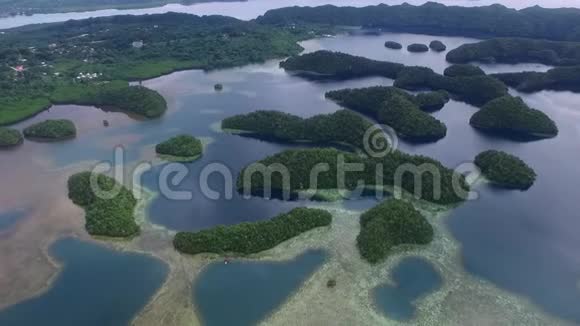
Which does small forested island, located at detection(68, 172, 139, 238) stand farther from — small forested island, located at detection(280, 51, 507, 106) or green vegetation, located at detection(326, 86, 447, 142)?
small forested island, located at detection(280, 51, 507, 106)

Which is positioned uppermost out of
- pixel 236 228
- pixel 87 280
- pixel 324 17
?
pixel 324 17

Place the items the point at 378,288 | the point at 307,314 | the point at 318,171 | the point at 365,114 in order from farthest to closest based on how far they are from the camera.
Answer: the point at 365,114, the point at 318,171, the point at 378,288, the point at 307,314

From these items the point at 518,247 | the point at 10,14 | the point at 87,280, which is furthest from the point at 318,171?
the point at 10,14

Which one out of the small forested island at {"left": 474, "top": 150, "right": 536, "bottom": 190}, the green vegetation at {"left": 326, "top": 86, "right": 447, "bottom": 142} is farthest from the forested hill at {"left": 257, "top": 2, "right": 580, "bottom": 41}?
the small forested island at {"left": 474, "top": 150, "right": 536, "bottom": 190}

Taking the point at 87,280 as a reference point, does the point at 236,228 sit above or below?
above

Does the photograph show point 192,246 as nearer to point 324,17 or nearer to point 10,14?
point 324,17

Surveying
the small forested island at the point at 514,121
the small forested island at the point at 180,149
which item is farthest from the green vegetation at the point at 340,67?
the small forested island at the point at 180,149
